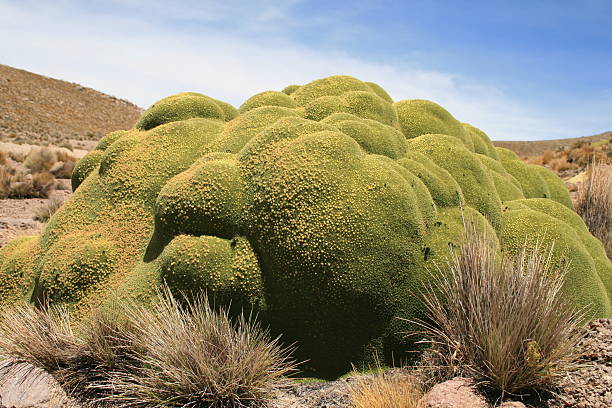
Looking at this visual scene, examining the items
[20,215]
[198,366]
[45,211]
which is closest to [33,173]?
[20,215]

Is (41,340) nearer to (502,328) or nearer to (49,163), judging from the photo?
(502,328)

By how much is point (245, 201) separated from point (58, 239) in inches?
125

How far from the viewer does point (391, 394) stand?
13.6ft

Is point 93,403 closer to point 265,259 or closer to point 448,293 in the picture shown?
point 265,259

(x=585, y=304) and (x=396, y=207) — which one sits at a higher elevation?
(x=396, y=207)

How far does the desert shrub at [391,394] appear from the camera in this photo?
4.07 m

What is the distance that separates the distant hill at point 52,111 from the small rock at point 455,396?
39.4 m

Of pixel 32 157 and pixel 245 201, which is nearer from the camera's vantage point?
pixel 245 201

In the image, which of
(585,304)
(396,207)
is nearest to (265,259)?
(396,207)

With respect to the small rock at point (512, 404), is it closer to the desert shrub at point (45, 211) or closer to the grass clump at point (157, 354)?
→ the grass clump at point (157, 354)

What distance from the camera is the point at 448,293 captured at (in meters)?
4.89

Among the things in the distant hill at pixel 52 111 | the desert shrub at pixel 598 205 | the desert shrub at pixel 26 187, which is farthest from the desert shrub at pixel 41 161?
the desert shrub at pixel 598 205

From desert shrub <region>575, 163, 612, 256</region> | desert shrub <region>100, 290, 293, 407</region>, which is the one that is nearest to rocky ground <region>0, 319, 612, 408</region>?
desert shrub <region>100, 290, 293, 407</region>

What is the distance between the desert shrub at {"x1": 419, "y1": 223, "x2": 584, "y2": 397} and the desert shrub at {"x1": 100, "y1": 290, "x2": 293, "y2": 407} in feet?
5.44
